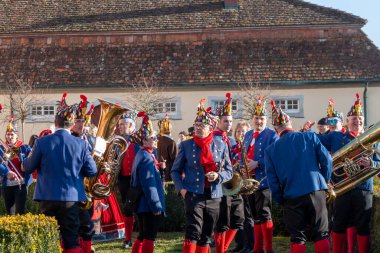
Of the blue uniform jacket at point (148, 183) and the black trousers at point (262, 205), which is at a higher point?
the blue uniform jacket at point (148, 183)

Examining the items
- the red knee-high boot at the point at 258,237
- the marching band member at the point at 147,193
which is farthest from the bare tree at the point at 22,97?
the marching band member at the point at 147,193

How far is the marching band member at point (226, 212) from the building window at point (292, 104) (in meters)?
20.4

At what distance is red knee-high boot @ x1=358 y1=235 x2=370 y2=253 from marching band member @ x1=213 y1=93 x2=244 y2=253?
1.64m

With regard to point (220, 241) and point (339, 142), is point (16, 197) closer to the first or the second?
point (220, 241)

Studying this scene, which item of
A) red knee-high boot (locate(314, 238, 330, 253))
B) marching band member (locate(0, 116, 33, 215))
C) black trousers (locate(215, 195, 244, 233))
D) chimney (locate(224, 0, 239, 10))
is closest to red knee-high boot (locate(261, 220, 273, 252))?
black trousers (locate(215, 195, 244, 233))

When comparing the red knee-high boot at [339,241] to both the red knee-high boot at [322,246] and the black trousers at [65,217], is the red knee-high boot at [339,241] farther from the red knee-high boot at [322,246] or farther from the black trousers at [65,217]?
the black trousers at [65,217]

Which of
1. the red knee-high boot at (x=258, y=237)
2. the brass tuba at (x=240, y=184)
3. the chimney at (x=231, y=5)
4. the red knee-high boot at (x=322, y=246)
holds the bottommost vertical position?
the red knee-high boot at (x=258, y=237)

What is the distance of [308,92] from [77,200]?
22745 mm

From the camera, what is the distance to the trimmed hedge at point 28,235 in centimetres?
679

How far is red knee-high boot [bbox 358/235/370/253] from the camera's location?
356 inches

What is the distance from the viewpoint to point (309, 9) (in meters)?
32.7

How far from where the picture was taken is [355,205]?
9141mm

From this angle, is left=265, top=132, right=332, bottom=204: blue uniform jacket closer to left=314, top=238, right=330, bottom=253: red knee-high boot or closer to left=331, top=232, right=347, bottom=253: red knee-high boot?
left=314, top=238, right=330, bottom=253: red knee-high boot

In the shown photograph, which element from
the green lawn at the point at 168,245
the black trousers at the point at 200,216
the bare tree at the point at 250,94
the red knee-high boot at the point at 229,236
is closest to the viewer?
the black trousers at the point at 200,216
